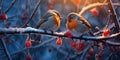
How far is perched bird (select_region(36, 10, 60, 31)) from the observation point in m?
4.55

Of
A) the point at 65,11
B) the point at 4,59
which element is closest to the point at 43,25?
the point at 65,11

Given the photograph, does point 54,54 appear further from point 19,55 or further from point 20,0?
point 20,0

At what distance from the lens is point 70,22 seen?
4.09m

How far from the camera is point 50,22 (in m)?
4.66

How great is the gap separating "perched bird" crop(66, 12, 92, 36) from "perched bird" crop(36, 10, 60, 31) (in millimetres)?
244

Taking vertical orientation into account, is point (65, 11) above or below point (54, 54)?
above

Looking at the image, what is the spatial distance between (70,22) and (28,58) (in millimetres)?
912

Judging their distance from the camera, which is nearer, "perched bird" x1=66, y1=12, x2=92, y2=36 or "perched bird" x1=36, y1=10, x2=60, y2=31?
"perched bird" x1=66, y1=12, x2=92, y2=36

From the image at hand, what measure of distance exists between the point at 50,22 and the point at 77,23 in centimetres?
50

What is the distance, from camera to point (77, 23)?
4461mm

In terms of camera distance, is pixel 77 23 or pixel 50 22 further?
pixel 50 22

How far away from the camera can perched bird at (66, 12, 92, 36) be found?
408 cm

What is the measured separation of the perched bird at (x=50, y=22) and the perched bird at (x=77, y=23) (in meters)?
0.24

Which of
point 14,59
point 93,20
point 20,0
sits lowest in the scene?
point 14,59
